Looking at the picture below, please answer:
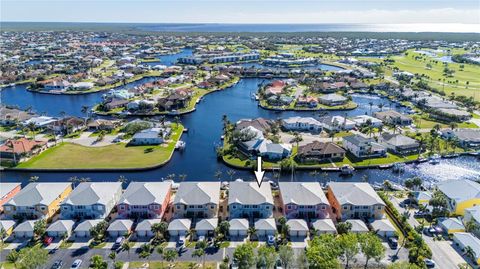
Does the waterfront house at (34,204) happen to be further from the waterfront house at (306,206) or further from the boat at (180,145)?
the waterfront house at (306,206)

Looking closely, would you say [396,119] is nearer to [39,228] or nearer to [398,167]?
[398,167]

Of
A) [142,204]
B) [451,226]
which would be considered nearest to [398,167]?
[451,226]

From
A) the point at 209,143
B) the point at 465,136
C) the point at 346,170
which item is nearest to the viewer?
the point at 346,170

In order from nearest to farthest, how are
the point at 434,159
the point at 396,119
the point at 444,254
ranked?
the point at 444,254 → the point at 434,159 → the point at 396,119

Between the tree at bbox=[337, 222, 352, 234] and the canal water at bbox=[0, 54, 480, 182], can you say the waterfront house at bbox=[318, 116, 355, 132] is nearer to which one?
the canal water at bbox=[0, 54, 480, 182]

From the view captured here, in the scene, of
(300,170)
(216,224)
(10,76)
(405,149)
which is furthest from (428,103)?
(10,76)

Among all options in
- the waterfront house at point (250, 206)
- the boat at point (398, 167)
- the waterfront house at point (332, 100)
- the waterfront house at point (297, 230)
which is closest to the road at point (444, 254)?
the waterfront house at point (297, 230)

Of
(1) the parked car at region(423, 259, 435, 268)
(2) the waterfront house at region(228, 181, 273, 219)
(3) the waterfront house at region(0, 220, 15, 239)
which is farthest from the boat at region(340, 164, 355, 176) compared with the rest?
(3) the waterfront house at region(0, 220, 15, 239)
